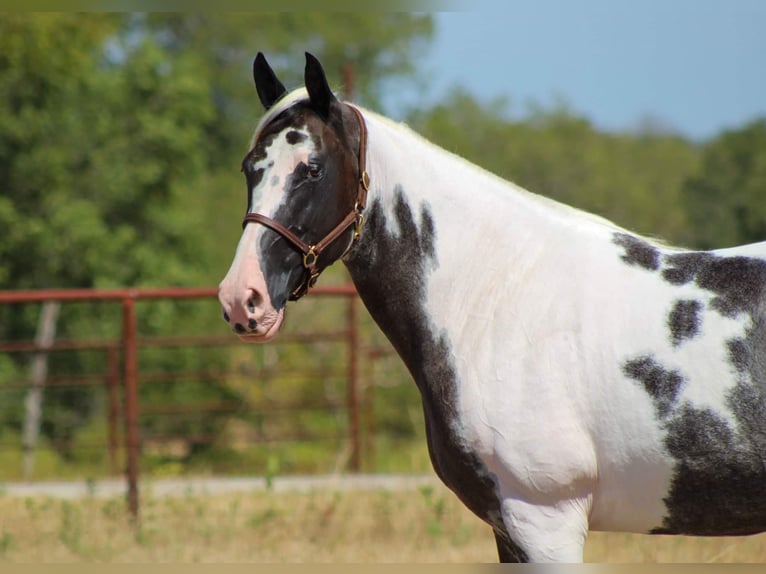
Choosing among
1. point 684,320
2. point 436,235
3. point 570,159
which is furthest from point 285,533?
point 570,159

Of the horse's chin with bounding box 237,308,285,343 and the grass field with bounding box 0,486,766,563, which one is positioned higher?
the horse's chin with bounding box 237,308,285,343

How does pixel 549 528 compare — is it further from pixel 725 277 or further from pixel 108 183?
pixel 108 183

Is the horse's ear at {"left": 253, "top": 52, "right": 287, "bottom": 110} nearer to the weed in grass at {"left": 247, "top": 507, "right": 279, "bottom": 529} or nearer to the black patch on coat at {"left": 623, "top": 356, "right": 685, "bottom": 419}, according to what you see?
the black patch on coat at {"left": 623, "top": 356, "right": 685, "bottom": 419}

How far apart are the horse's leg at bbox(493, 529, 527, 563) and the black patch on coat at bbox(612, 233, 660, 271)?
3.02ft

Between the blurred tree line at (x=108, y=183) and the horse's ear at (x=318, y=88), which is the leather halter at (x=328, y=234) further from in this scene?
the blurred tree line at (x=108, y=183)

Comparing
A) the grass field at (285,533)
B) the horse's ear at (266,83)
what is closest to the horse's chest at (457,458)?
the horse's ear at (266,83)

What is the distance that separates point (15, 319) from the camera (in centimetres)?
1614

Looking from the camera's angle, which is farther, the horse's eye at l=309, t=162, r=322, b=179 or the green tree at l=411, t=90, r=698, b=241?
the green tree at l=411, t=90, r=698, b=241

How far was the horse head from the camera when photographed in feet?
9.36

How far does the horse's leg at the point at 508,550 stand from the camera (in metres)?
2.88

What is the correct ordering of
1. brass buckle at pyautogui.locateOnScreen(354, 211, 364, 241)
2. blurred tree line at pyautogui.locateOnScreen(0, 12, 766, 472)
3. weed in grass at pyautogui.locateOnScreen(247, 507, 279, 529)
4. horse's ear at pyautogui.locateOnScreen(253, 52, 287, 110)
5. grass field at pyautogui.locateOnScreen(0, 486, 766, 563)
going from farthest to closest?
blurred tree line at pyautogui.locateOnScreen(0, 12, 766, 472) → weed in grass at pyautogui.locateOnScreen(247, 507, 279, 529) → grass field at pyautogui.locateOnScreen(0, 486, 766, 563) → horse's ear at pyautogui.locateOnScreen(253, 52, 287, 110) → brass buckle at pyautogui.locateOnScreen(354, 211, 364, 241)

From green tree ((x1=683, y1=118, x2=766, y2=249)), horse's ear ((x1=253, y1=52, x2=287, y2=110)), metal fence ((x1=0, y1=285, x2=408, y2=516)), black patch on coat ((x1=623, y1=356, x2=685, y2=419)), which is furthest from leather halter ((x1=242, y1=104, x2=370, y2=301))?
green tree ((x1=683, y1=118, x2=766, y2=249))

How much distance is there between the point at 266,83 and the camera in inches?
130

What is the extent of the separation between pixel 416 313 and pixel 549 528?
774mm
